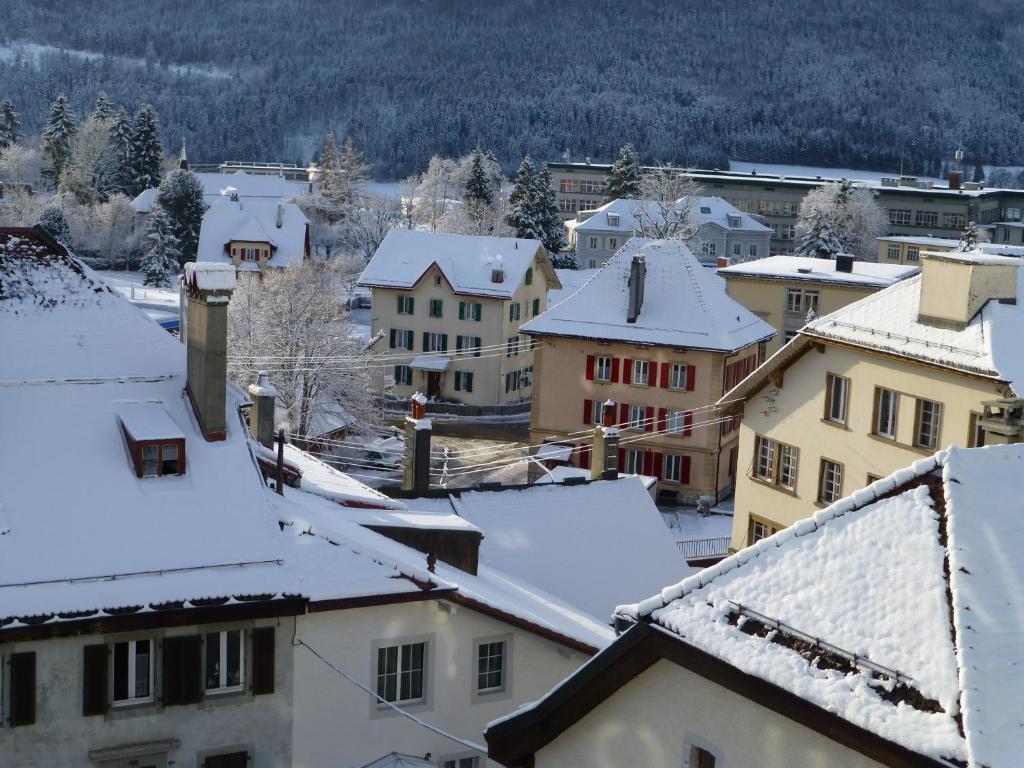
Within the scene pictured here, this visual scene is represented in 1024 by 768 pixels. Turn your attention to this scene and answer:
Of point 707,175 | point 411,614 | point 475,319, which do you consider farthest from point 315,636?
point 707,175

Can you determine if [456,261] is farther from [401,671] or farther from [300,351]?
[401,671]

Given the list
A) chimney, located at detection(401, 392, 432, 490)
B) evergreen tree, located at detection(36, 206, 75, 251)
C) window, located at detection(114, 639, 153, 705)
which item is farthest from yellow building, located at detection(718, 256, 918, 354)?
window, located at detection(114, 639, 153, 705)

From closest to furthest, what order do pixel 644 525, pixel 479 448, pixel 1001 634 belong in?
pixel 1001 634
pixel 644 525
pixel 479 448

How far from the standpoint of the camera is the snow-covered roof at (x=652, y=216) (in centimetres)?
12031

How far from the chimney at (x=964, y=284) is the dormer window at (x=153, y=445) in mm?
18502

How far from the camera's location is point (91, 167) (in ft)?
429

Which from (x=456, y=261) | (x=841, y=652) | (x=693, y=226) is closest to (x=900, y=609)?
(x=841, y=652)

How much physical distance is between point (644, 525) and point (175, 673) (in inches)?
504

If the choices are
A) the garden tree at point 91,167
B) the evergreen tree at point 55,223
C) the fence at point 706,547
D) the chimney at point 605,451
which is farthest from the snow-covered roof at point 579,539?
the garden tree at point 91,167

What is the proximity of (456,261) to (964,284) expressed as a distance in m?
44.1

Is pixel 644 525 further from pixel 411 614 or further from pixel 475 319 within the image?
pixel 475 319

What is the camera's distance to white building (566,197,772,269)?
120m

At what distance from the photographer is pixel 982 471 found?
10.6 m

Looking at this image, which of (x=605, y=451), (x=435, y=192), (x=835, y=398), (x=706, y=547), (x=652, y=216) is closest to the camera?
(x=835, y=398)
